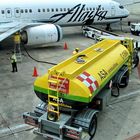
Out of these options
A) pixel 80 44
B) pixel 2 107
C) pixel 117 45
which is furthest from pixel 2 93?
pixel 80 44

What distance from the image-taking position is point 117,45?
14.5 metres

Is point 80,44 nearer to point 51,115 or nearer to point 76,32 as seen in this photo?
point 76,32

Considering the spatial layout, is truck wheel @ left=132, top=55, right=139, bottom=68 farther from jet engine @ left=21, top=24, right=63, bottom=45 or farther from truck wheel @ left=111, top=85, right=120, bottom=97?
jet engine @ left=21, top=24, right=63, bottom=45

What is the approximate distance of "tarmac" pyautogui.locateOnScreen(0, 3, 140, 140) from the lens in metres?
10.8

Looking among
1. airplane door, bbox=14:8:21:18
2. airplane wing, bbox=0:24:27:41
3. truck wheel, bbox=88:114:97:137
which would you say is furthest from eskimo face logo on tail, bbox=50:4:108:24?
truck wheel, bbox=88:114:97:137

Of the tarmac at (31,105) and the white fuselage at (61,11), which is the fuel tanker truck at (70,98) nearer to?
the tarmac at (31,105)

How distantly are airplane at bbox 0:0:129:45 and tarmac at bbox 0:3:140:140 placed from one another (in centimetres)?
175

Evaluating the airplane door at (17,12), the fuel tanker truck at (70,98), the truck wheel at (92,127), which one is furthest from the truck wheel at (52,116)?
the airplane door at (17,12)

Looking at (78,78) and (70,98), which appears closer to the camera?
(70,98)

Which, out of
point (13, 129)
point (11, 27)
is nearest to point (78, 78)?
point (13, 129)

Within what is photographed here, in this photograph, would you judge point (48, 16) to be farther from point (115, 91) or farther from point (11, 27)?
point (115, 91)

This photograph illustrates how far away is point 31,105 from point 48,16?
1271 cm

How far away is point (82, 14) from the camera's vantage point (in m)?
25.6

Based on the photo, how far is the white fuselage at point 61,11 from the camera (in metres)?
22.4
